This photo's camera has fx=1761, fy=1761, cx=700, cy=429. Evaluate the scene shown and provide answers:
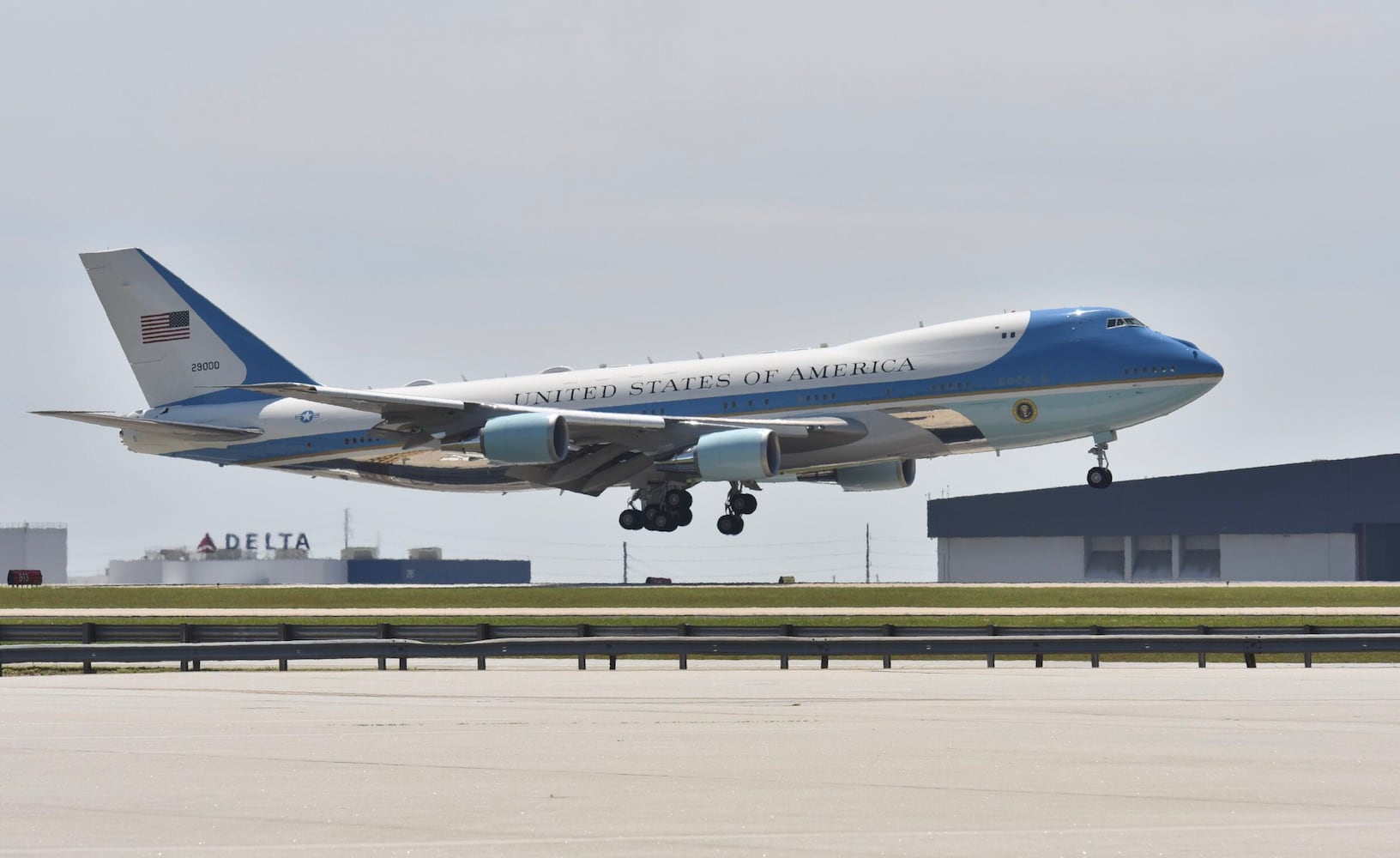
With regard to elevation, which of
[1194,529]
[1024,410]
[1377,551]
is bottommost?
[1377,551]

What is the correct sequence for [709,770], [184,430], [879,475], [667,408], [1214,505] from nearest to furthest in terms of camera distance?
1. [709,770]
2. [667,408]
3. [879,475]
4. [184,430]
5. [1214,505]

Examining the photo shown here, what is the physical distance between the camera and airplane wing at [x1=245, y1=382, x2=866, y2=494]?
180 ft

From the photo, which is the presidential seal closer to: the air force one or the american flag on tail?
the air force one

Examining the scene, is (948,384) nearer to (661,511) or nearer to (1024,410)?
(1024,410)

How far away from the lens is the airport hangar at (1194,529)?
80312 millimetres

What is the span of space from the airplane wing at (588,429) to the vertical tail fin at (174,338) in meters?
8.85

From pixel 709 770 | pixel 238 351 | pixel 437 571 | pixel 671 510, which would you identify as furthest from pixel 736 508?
pixel 437 571

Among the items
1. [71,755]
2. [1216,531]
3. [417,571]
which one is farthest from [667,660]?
[417,571]

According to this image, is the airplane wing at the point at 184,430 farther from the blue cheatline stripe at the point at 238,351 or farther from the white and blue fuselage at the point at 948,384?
the white and blue fuselage at the point at 948,384

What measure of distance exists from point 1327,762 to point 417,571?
413 ft

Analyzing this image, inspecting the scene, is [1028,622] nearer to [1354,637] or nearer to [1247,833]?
[1354,637]

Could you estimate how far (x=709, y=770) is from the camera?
1383cm

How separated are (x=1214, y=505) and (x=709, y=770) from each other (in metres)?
74.1

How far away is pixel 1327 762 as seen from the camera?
46.0 ft
